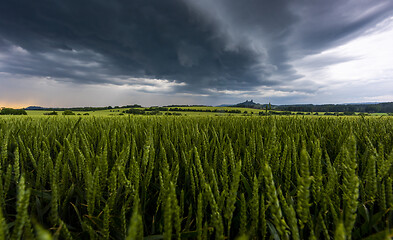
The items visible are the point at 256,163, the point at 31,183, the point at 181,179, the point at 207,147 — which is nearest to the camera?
the point at 31,183

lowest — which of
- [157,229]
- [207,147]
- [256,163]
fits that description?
[157,229]

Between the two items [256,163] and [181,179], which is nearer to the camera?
[181,179]

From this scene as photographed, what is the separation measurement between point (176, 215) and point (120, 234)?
0.37m

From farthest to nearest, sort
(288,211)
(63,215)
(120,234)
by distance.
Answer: (63,215), (120,234), (288,211)

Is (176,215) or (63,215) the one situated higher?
(176,215)

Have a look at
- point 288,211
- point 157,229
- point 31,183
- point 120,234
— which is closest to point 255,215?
point 288,211

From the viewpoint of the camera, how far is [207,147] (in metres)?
1.57

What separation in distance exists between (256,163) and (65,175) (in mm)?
1282

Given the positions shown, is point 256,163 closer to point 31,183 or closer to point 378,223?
point 378,223

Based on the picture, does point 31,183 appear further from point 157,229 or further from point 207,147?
point 207,147

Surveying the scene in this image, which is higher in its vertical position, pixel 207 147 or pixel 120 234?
pixel 207 147

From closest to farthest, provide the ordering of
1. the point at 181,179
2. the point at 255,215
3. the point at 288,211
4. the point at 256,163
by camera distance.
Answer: the point at 288,211
the point at 255,215
the point at 181,179
the point at 256,163

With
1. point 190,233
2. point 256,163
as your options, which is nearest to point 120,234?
point 190,233

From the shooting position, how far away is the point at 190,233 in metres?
0.69
